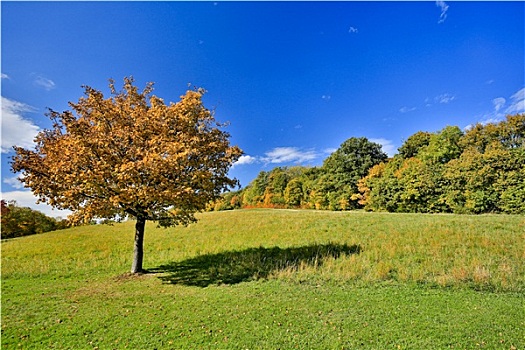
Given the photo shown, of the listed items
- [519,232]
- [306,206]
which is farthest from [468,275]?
[306,206]

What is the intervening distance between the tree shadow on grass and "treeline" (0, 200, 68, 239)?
140 ft

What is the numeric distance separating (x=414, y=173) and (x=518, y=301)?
119 feet

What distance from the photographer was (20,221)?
43125 mm

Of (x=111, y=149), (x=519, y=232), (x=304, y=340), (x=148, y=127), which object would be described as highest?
(x=148, y=127)

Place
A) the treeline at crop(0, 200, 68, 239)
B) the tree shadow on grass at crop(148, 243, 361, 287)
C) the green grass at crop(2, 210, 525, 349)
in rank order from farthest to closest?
the treeline at crop(0, 200, 68, 239), the tree shadow on grass at crop(148, 243, 361, 287), the green grass at crop(2, 210, 525, 349)

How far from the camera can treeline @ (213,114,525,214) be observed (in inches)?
1321

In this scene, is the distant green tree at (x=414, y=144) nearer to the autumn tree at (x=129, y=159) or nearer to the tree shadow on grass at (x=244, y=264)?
the tree shadow on grass at (x=244, y=264)

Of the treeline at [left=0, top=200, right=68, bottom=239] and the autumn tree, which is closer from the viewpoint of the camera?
the autumn tree

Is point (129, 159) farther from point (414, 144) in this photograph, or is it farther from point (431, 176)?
point (414, 144)

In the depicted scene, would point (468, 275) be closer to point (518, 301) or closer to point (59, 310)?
point (518, 301)

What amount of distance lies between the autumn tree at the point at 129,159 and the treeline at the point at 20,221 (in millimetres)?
42742

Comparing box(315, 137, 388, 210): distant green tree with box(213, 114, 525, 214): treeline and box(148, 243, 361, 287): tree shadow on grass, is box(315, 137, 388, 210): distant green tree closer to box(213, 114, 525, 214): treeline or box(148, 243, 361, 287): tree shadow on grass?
box(213, 114, 525, 214): treeline

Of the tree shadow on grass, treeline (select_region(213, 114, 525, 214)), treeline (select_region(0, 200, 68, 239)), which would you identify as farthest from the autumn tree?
treeline (select_region(0, 200, 68, 239))

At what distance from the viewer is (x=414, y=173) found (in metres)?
40.8
